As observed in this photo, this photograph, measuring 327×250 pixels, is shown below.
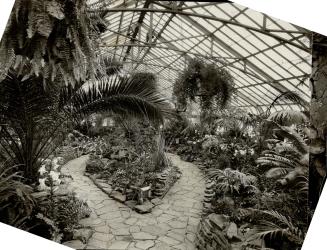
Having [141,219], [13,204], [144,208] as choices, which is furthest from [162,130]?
[13,204]

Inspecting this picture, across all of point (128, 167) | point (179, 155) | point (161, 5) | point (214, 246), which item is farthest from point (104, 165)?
point (161, 5)

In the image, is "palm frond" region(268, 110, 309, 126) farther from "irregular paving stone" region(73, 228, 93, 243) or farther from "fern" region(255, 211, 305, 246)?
"irregular paving stone" region(73, 228, 93, 243)

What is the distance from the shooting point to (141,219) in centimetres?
315

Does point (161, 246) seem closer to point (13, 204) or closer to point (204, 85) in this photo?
point (13, 204)

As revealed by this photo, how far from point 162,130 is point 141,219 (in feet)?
5.07

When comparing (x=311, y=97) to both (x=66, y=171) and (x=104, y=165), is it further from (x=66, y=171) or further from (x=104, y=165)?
(x=66, y=171)

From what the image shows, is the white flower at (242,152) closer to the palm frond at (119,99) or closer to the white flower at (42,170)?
the palm frond at (119,99)

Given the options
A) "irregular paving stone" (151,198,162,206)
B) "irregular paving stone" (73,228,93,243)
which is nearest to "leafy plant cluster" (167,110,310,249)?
"irregular paving stone" (151,198,162,206)

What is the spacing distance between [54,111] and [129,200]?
4.65 feet

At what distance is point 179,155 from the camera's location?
4.79m

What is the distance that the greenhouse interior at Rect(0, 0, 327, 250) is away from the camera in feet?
8.84

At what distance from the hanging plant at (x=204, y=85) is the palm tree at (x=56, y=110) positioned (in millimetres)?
309

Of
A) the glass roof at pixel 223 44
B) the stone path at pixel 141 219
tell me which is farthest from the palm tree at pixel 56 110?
the stone path at pixel 141 219

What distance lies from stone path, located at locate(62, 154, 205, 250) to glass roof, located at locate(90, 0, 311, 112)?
138 centimetres
